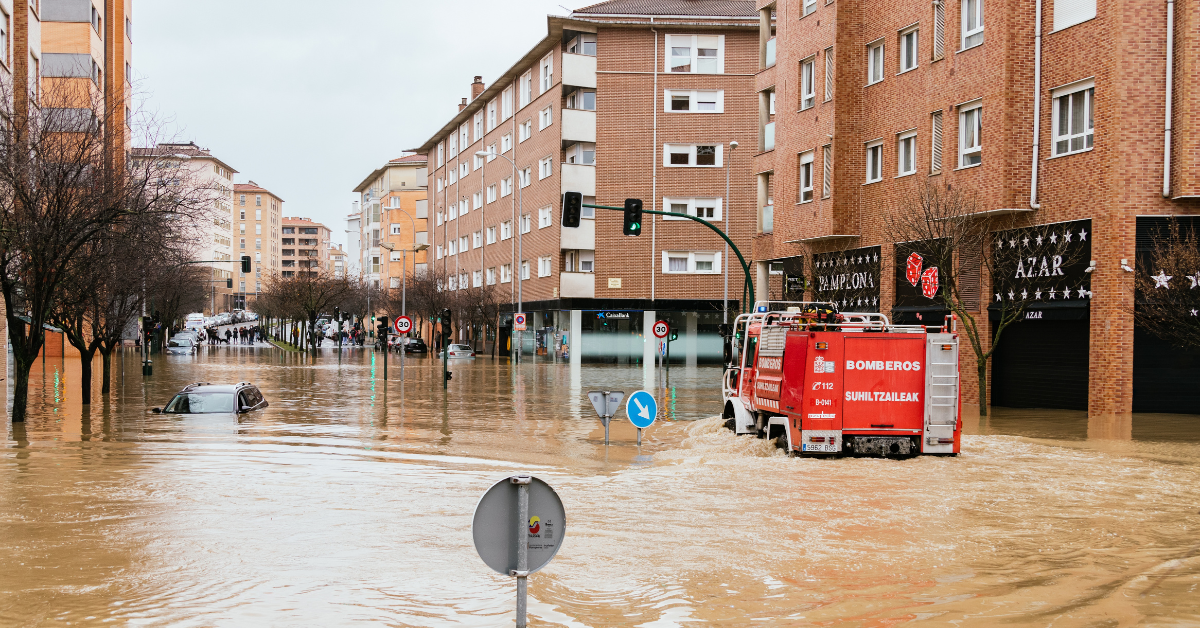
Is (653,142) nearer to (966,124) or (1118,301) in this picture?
(966,124)

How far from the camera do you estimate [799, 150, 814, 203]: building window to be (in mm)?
34844

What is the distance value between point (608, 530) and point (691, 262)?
153 ft

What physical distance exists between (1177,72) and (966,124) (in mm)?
5737

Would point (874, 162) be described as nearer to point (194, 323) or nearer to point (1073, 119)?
point (1073, 119)

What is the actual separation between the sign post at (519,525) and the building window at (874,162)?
2806 cm

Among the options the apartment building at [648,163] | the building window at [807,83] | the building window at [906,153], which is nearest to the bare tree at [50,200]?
the building window at [906,153]

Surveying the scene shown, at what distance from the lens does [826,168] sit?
33.5m

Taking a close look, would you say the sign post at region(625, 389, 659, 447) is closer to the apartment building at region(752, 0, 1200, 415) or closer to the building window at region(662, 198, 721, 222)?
the apartment building at region(752, 0, 1200, 415)

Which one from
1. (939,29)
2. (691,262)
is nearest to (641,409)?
(939,29)

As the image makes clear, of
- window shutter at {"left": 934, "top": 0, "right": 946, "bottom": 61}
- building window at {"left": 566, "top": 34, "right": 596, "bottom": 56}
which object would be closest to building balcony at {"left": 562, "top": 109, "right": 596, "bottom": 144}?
building window at {"left": 566, "top": 34, "right": 596, "bottom": 56}

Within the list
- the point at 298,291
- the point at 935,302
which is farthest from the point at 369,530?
the point at 298,291

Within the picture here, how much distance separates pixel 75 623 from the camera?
7.23 m

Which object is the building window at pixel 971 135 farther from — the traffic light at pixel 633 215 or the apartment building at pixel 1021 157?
the traffic light at pixel 633 215

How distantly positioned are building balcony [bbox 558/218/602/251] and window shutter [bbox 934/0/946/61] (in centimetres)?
2948
